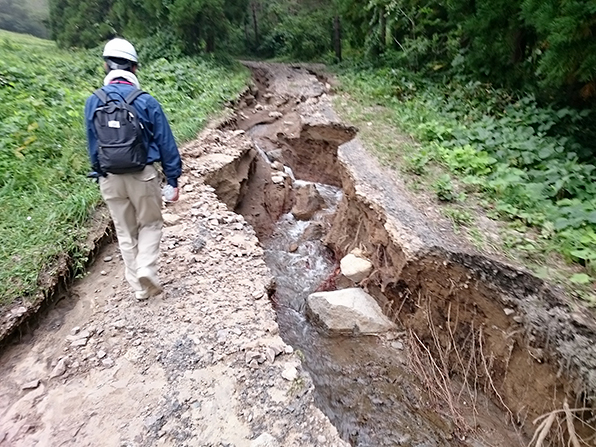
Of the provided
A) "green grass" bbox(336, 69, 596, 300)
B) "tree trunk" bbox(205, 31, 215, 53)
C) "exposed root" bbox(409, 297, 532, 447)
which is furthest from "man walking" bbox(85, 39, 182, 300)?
"tree trunk" bbox(205, 31, 215, 53)

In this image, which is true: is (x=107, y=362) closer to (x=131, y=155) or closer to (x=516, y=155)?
(x=131, y=155)

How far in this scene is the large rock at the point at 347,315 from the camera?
439cm

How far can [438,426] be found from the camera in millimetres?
3424

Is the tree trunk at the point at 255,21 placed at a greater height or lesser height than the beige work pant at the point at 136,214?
greater

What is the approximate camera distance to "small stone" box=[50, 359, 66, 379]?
288cm

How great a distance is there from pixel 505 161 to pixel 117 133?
500cm

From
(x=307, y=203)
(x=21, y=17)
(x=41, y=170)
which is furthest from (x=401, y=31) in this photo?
(x=21, y=17)

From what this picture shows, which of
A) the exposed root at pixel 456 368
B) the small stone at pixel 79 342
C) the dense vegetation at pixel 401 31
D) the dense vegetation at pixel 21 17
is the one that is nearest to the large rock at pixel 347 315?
the exposed root at pixel 456 368

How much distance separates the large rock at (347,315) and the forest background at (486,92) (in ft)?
4.60

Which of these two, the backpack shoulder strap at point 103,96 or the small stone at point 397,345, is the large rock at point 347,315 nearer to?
the small stone at point 397,345

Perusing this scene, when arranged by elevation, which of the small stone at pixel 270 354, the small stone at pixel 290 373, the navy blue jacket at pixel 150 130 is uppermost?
the navy blue jacket at pixel 150 130

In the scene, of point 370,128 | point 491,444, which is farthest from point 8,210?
point 370,128

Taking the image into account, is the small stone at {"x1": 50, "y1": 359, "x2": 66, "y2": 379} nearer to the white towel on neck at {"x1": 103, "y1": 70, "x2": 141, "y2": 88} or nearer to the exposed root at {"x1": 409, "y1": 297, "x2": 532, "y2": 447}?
the white towel on neck at {"x1": 103, "y1": 70, "x2": 141, "y2": 88}

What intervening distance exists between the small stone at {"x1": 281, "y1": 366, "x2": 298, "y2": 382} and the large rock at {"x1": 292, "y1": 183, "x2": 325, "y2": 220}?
4.42 meters
